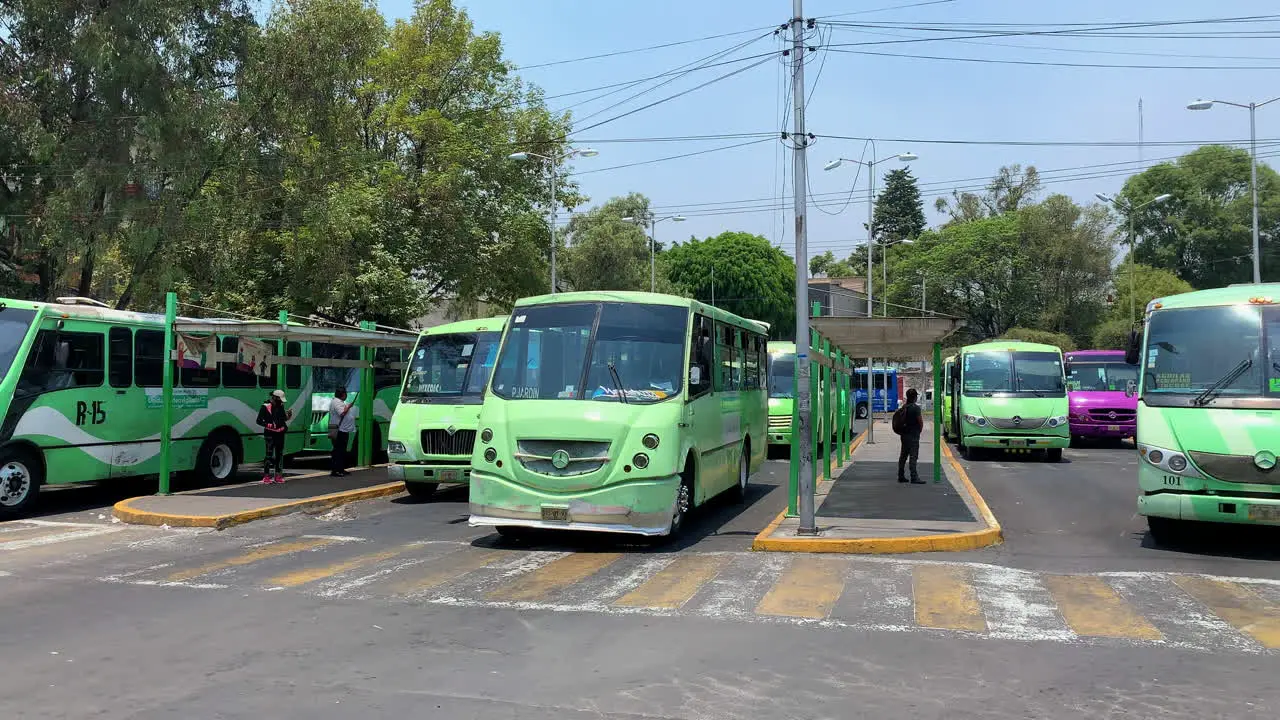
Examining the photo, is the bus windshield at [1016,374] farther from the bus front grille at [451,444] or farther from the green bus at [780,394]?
the bus front grille at [451,444]

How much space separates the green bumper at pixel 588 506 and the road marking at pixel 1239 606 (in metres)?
4.84

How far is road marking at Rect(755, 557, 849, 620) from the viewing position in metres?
7.67

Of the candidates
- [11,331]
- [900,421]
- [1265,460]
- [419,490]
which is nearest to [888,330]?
[900,421]

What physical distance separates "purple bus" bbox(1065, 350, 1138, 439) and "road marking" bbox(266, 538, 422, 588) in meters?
22.8

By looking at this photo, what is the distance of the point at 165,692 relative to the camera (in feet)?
18.2

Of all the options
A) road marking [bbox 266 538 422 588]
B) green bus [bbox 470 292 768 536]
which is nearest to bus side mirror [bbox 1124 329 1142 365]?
green bus [bbox 470 292 768 536]

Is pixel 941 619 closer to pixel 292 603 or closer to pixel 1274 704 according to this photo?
pixel 1274 704

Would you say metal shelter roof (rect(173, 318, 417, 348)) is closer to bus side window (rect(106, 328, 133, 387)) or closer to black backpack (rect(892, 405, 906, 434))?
bus side window (rect(106, 328, 133, 387))

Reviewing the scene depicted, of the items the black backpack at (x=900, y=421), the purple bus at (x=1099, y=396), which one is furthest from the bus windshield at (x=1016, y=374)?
the black backpack at (x=900, y=421)

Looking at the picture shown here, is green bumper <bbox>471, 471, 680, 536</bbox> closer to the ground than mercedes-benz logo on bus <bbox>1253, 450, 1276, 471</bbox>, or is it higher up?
closer to the ground

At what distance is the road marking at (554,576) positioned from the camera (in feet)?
27.0

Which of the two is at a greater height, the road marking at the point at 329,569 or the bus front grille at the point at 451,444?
the bus front grille at the point at 451,444

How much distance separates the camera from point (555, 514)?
1022cm

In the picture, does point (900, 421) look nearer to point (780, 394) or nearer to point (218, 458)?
point (780, 394)
